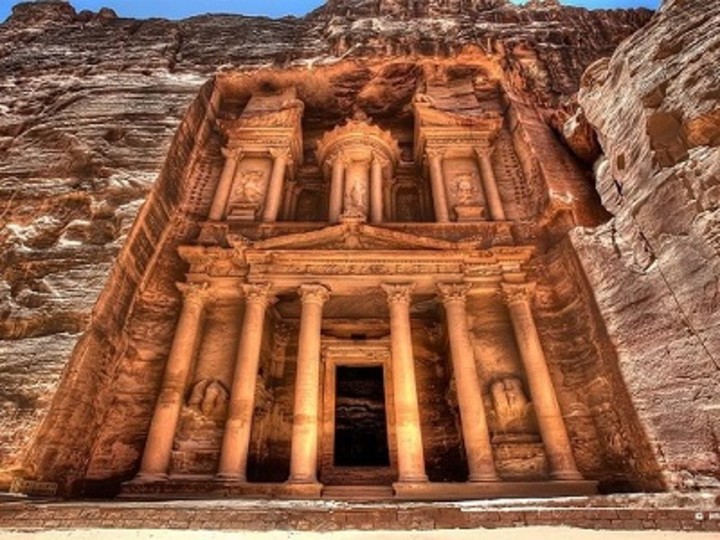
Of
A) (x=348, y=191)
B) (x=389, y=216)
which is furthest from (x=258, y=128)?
(x=389, y=216)

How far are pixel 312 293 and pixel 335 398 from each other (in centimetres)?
286

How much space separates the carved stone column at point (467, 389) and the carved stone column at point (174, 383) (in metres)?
5.33

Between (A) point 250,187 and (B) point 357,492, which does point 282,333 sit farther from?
(B) point 357,492

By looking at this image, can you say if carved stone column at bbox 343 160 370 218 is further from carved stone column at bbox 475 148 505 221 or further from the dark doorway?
the dark doorway

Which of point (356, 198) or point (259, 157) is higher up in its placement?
point (259, 157)

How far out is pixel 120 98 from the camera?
41.1ft

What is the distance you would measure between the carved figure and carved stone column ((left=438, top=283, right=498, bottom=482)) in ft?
1.24

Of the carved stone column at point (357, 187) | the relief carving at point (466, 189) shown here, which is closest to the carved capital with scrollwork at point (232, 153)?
the carved stone column at point (357, 187)

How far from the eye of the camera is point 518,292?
9.80 m

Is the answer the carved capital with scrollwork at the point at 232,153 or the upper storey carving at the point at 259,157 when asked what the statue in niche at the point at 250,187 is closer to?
the upper storey carving at the point at 259,157

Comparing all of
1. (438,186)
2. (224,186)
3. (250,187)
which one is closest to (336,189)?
(250,187)

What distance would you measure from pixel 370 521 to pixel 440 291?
19.4 ft

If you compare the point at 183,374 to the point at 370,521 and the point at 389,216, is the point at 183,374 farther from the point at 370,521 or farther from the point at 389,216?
the point at 389,216

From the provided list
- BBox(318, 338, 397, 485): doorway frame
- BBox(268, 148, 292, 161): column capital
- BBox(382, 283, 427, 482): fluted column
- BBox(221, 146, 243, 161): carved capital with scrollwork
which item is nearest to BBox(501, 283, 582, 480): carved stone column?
BBox(382, 283, 427, 482): fluted column
